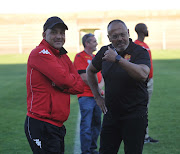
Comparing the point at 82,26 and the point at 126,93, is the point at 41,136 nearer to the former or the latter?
the point at 126,93

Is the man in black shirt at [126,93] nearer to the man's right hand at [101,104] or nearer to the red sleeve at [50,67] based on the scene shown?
the man's right hand at [101,104]

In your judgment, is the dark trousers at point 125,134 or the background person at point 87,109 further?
the background person at point 87,109

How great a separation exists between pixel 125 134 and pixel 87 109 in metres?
2.02

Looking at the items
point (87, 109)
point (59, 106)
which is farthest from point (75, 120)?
point (59, 106)

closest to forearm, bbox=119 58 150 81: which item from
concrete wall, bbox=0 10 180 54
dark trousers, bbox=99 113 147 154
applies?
dark trousers, bbox=99 113 147 154

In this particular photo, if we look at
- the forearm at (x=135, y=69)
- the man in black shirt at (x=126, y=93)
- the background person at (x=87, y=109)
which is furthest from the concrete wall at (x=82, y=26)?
the forearm at (x=135, y=69)

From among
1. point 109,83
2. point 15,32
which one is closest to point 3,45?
point 15,32

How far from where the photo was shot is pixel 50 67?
3.59 metres

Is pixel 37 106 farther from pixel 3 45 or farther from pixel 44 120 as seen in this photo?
pixel 3 45

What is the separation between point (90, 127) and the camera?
5977mm

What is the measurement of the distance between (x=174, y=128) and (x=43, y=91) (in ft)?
16.1

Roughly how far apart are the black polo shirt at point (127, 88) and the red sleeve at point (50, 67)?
21.7 inches

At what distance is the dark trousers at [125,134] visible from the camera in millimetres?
3928

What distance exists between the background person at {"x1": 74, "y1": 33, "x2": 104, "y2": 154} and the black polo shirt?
6.02 ft
